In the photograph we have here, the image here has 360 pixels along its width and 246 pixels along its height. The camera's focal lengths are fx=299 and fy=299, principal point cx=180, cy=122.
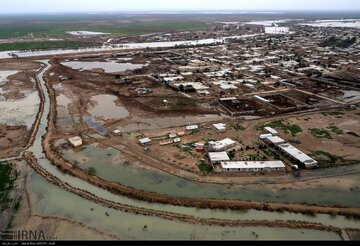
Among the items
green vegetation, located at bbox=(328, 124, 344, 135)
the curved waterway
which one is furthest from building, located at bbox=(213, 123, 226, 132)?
the curved waterway

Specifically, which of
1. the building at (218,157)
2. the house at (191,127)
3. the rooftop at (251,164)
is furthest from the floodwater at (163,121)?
the rooftop at (251,164)

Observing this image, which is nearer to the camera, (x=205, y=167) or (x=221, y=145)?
(x=205, y=167)

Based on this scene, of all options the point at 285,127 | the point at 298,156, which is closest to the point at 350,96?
the point at 285,127

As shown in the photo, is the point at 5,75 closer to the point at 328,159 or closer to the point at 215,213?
the point at 215,213

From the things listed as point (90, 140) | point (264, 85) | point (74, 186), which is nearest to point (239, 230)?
point (74, 186)

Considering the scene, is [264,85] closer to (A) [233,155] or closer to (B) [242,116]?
(B) [242,116]

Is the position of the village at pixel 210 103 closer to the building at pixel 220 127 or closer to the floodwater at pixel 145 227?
the building at pixel 220 127

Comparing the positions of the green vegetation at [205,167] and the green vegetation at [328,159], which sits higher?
the green vegetation at [328,159]
